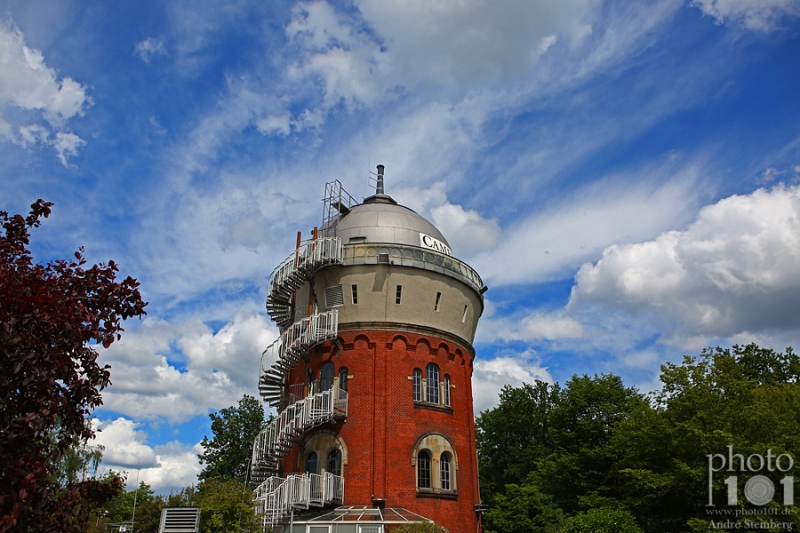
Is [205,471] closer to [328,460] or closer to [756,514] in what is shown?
[328,460]

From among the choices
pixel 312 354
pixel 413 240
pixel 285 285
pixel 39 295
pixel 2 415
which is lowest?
pixel 2 415

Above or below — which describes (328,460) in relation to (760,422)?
below

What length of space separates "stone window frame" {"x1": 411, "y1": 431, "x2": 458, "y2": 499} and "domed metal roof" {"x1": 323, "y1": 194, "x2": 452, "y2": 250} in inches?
402

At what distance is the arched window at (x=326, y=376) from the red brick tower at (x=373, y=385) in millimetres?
54

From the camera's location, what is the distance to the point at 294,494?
91.0 feet

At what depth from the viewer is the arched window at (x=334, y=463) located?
29828 millimetres

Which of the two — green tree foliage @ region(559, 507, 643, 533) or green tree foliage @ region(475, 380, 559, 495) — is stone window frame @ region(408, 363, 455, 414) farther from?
green tree foliage @ region(475, 380, 559, 495)

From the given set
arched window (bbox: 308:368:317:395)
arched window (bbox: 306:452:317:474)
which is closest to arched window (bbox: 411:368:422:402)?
arched window (bbox: 308:368:317:395)

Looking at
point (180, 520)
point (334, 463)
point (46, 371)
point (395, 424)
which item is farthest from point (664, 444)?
point (46, 371)

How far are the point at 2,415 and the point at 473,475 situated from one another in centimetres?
2839

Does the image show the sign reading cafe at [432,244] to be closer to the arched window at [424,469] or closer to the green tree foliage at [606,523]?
the arched window at [424,469]

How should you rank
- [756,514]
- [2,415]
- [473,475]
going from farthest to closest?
1. [473,475]
2. [756,514]
3. [2,415]

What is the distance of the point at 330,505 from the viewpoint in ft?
94.4

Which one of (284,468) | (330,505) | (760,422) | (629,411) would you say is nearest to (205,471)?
(284,468)
